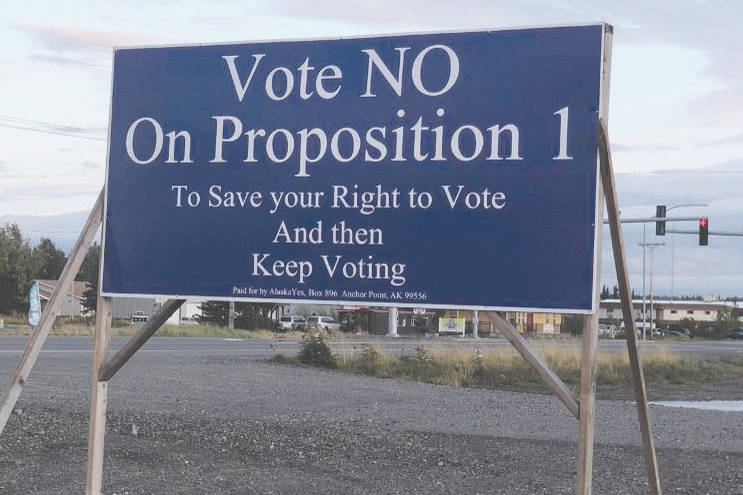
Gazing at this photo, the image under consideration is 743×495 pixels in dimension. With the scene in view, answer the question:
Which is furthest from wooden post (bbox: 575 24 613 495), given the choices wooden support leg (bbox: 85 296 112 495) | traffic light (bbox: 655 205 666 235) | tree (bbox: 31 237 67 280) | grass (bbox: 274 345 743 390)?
tree (bbox: 31 237 67 280)

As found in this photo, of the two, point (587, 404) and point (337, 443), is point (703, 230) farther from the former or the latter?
point (587, 404)

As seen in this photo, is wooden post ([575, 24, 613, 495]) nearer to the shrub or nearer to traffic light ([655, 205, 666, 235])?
the shrub

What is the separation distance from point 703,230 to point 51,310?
1479 inches

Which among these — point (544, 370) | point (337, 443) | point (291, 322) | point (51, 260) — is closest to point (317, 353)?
point (337, 443)

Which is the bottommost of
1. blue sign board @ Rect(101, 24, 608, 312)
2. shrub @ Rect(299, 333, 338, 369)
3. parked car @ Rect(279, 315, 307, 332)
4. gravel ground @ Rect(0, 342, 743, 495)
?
parked car @ Rect(279, 315, 307, 332)

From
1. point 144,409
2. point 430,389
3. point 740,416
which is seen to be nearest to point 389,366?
point 430,389

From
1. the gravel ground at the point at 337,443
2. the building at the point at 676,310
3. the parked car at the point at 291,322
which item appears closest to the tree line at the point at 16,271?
the parked car at the point at 291,322

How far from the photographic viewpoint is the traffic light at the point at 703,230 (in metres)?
41.2

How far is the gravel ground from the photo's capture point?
8.57 m

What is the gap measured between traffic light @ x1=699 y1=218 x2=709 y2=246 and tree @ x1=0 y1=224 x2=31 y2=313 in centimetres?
5453

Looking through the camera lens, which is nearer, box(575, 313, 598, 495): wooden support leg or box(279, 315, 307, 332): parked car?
box(575, 313, 598, 495): wooden support leg

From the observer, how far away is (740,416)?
16.6m

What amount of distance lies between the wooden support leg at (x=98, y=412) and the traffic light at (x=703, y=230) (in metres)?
37.4

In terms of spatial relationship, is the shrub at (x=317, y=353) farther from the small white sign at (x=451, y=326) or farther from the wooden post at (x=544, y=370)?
the small white sign at (x=451, y=326)
